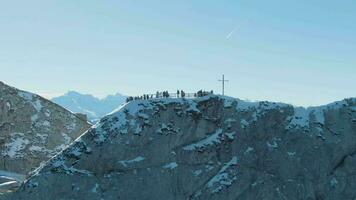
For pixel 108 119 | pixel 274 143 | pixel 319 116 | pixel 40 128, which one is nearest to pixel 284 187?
pixel 274 143

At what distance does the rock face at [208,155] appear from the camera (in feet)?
281

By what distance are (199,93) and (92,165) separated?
23.3 meters

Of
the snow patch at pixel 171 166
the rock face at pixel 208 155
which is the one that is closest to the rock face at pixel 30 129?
the rock face at pixel 208 155

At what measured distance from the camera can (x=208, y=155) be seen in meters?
89.1

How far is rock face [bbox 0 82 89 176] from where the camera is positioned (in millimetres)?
116562

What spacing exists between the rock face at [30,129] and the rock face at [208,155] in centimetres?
3252

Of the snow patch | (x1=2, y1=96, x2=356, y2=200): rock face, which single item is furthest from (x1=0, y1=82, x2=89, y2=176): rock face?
the snow patch

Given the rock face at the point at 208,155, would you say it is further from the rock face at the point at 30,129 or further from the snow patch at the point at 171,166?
the rock face at the point at 30,129

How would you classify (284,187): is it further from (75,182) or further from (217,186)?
(75,182)

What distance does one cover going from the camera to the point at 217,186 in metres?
86.1

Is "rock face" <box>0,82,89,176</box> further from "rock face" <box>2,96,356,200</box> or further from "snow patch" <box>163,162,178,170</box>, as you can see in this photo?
"snow patch" <box>163,162,178,170</box>

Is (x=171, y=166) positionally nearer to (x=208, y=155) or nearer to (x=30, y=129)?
(x=208, y=155)

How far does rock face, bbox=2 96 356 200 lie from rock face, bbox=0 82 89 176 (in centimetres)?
3252

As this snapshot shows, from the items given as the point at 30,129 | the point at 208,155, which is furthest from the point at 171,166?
the point at 30,129
